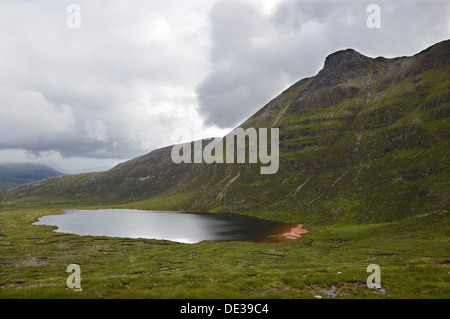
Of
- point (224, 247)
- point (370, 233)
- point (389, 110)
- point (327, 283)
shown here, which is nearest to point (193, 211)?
point (224, 247)

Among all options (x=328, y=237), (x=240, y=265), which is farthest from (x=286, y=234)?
(x=240, y=265)

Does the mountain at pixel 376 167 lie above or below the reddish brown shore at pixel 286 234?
above

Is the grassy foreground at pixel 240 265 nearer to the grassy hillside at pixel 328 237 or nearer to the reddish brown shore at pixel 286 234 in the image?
the grassy hillside at pixel 328 237

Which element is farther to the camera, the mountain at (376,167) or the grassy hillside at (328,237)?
the mountain at (376,167)

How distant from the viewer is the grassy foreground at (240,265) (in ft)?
70.9

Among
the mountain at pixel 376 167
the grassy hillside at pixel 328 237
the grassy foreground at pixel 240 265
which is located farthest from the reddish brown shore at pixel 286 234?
the mountain at pixel 376 167

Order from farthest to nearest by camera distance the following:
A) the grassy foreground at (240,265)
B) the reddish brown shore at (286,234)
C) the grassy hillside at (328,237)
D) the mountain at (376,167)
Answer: the mountain at (376,167) → the reddish brown shore at (286,234) → the grassy hillside at (328,237) → the grassy foreground at (240,265)

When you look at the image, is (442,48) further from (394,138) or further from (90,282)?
(90,282)

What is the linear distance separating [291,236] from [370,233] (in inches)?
1057

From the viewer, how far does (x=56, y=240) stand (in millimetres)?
89000

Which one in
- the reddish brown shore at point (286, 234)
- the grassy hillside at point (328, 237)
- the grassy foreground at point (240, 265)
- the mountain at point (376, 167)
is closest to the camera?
the grassy foreground at point (240, 265)

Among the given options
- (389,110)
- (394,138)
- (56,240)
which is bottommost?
(56,240)

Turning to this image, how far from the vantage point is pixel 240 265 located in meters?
48.2
